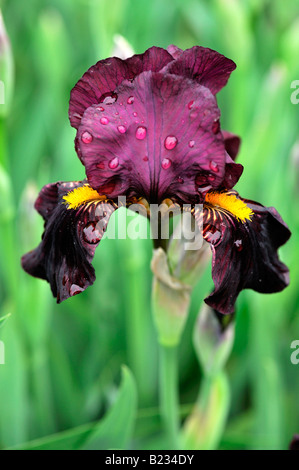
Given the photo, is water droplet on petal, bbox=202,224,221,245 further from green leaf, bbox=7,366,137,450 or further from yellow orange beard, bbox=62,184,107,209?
green leaf, bbox=7,366,137,450

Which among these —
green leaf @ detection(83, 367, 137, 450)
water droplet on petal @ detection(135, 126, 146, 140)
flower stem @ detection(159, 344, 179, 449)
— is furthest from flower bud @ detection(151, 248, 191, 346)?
water droplet on petal @ detection(135, 126, 146, 140)

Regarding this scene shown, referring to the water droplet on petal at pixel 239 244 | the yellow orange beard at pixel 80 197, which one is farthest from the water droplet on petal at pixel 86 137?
the water droplet on petal at pixel 239 244

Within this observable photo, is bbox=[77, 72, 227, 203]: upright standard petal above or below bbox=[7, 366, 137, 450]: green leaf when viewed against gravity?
above

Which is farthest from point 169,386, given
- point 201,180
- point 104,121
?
point 104,121

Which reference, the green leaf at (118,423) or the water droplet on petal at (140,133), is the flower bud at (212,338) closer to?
the green leaf at (118,423)

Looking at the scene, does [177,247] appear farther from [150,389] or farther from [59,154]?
[59,154]
